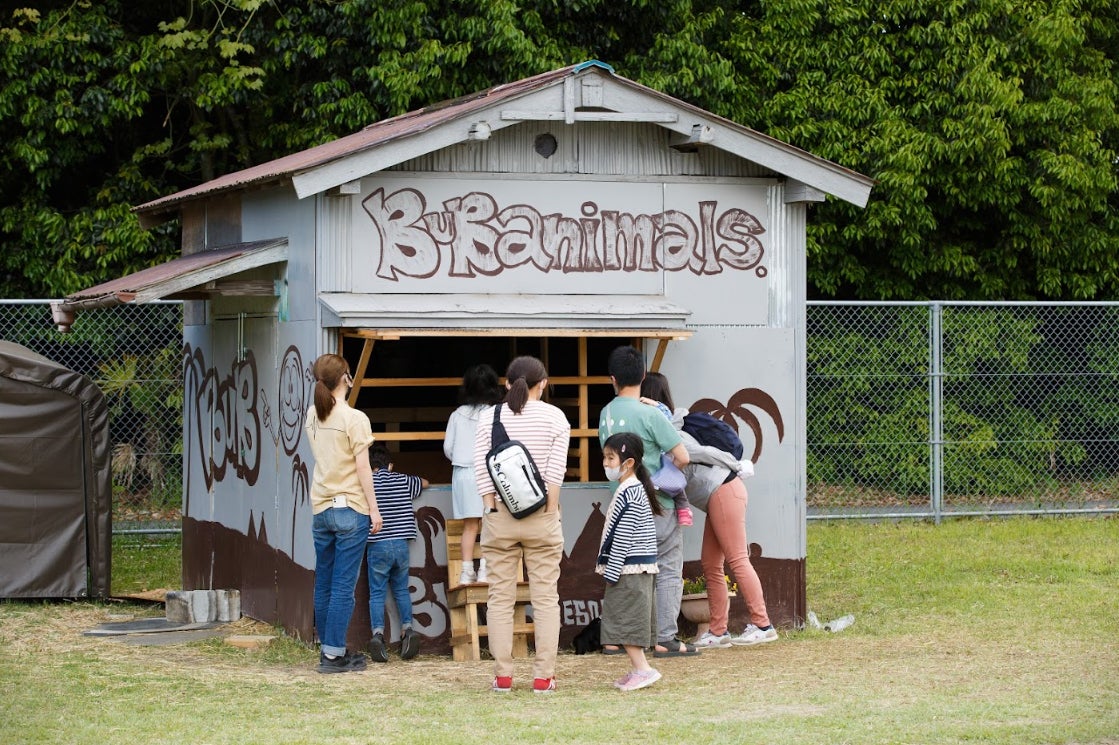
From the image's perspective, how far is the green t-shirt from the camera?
8742 millimetres

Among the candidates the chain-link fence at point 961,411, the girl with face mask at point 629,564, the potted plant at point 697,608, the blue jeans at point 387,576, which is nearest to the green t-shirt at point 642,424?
the girl with face mask at point 629,564

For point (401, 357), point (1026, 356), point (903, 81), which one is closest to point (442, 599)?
point (401, 357)

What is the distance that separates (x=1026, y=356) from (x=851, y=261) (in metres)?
2.58

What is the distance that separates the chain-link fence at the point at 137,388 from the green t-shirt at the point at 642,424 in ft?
18.2

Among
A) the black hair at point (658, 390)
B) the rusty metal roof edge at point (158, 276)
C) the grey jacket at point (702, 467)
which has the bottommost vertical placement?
the grey jacket at point (702, 467)

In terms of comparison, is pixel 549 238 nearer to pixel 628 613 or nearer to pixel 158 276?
pixel 158 276

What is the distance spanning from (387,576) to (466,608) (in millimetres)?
523

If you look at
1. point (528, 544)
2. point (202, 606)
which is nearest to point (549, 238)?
point (528, 544)

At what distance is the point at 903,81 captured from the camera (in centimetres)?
1745

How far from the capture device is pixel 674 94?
1686 centimetres

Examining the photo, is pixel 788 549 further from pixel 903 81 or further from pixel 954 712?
pixel 903 81

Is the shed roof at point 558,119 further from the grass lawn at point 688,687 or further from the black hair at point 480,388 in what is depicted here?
the grass lawn at point 688,687

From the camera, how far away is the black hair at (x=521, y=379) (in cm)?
801

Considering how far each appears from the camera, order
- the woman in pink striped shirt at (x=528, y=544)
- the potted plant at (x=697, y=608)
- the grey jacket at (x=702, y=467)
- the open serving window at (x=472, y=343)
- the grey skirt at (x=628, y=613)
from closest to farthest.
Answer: the woman in pink striped shirt at (x=528, y=544) < the grey skirt at (x=628, y=613) < the open serving window at (x=472, y=343) < the grey jacket at (x=702, y=467) < the potted plant at (x=697, y=608)
